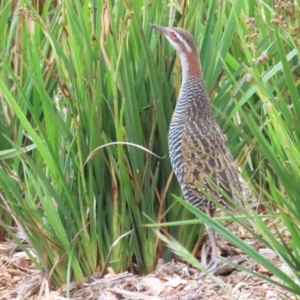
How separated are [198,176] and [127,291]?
0.53 metres

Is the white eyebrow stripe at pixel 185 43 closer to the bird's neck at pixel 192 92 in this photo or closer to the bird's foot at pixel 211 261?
the bird's neck at pixel 192 92

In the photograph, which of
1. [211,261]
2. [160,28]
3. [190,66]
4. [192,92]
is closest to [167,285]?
[211,261]

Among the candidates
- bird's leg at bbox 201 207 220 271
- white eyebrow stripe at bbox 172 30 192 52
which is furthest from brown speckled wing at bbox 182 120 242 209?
white eyebrow stripe at bbox 172 30 192 52

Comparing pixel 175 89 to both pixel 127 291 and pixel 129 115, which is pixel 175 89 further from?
pixel 127 291

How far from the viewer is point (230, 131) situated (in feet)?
11.2

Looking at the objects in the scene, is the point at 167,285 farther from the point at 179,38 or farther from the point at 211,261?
the point at 179,38

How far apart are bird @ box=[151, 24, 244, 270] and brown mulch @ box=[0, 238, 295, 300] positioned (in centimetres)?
11

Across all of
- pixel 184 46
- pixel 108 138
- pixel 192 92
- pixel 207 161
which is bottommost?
pixel 207 161

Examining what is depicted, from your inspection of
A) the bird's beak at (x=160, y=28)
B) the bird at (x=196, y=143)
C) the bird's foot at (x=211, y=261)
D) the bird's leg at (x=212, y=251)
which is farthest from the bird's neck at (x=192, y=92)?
the bird's foot at (x=211, y=261)

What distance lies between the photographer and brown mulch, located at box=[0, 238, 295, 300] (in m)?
2.98

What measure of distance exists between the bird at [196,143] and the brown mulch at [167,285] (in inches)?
4.4

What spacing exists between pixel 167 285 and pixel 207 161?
20.5 inches

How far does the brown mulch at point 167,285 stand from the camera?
117 inches

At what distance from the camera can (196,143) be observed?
3191 millimetres
